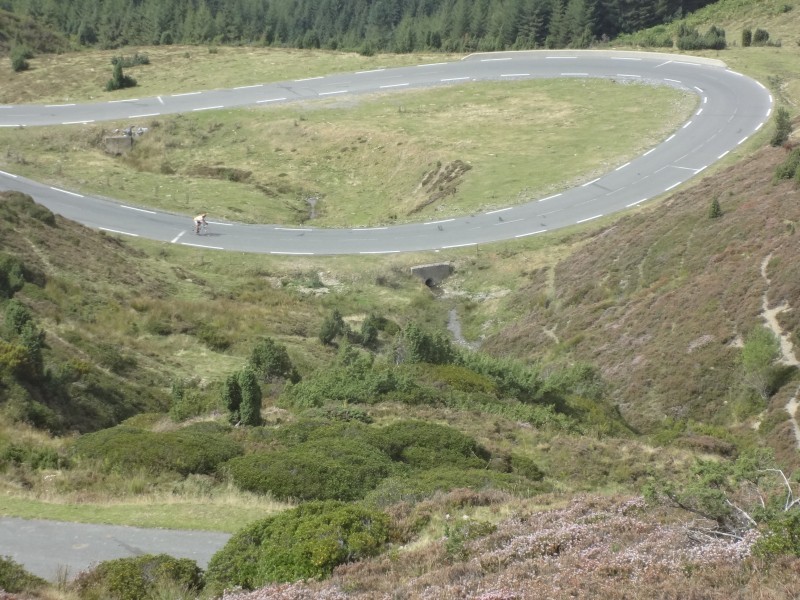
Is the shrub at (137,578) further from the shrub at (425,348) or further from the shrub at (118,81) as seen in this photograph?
the shrub at (118,81)

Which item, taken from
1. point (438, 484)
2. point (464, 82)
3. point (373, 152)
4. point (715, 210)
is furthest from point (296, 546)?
point (464, 82)

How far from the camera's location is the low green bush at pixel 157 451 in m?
16.8

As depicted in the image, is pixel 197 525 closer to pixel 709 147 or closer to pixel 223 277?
pixel 223 277

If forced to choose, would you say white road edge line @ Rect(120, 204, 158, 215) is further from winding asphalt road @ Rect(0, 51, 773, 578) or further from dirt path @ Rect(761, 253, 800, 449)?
dirt path @ Rect(761, 253, 800, 449)

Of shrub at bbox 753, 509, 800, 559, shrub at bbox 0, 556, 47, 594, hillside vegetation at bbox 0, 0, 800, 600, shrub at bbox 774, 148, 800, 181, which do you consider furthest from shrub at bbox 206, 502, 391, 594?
shrub at bbox 774, 148, 800, 181

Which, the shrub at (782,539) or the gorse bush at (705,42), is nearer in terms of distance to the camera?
the shrub at (782,539)

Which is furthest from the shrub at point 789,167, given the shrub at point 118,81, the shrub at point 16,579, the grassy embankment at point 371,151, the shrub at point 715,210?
the shrub at point 118,81

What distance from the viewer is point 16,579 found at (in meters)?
11.1

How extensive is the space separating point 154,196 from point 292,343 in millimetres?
26528

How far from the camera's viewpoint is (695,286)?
35375 mm

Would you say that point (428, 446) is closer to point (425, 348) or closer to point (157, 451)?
point (157, 451)

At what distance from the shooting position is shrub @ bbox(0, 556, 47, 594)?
35.7 feet

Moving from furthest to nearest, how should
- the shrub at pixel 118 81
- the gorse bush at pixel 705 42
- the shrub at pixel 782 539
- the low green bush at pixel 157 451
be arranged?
the gorse bush at pixel 705 42, the shrub at pixel 118 81, the low green bush at pixel 157 451, the shrub at pixel 782 539

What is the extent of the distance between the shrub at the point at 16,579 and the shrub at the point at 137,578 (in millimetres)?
527
